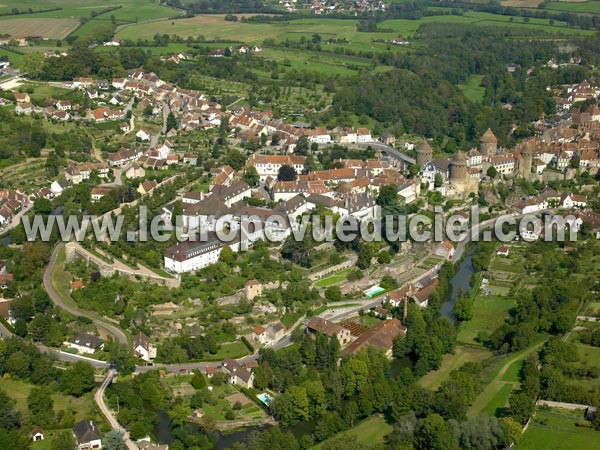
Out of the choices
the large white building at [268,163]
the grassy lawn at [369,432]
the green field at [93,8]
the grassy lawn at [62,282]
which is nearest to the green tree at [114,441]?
the grassy lawn at [369,432]

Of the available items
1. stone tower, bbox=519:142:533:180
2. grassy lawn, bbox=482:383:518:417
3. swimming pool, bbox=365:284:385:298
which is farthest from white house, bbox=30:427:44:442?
stone tower, bbox=519:142:533:180

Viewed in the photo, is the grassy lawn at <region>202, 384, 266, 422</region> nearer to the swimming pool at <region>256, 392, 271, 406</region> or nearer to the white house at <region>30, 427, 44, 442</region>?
the swimming pool at <region>256, 392, 271, 406</region>

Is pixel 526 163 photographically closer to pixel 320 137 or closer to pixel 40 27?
pixel 320 137

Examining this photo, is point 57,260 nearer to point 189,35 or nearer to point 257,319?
point 257,319

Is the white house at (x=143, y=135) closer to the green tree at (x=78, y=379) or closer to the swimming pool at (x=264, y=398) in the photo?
the green tree at (x=78, y=379)

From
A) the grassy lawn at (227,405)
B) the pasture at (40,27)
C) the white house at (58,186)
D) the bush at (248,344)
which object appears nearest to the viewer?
the grassy lawn at (227,405)

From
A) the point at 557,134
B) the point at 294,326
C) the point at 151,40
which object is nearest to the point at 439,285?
the point at 294,326

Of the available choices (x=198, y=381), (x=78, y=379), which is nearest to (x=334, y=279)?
(x=198, y=381)
